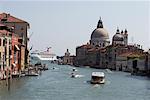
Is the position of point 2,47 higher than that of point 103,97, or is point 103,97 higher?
point 2,47

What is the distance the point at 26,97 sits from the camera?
22.4 metres

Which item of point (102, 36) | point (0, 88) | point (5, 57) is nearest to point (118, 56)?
point (102, 36)

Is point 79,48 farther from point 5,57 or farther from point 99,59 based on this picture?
point 5,57

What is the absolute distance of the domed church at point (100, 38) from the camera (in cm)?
9712

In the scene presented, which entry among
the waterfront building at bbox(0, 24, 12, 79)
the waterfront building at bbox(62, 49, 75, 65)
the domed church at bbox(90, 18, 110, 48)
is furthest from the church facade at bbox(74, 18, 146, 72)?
the waterfront building at bbox(0, 24, 12, 79)

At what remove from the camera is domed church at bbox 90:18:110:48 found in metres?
97.1

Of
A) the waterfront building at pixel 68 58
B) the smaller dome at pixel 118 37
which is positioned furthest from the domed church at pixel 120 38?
the waterfront building at pixel 68 58

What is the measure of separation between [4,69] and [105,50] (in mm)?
50666

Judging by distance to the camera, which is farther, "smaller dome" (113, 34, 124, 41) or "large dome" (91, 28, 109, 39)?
"large dome" (91, 28, 109, 39)

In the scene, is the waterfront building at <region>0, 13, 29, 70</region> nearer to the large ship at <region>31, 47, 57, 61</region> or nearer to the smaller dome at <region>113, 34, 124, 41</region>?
the smaller dome at <region>113, 34, 124, 41</region>

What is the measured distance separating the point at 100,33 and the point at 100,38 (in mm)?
1097

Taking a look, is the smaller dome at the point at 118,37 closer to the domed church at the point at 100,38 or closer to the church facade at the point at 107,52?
the church facade at the point at 107,52

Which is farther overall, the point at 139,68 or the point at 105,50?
the point at 105,50

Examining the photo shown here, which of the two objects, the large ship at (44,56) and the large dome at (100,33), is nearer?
the large dome at (100,33)
